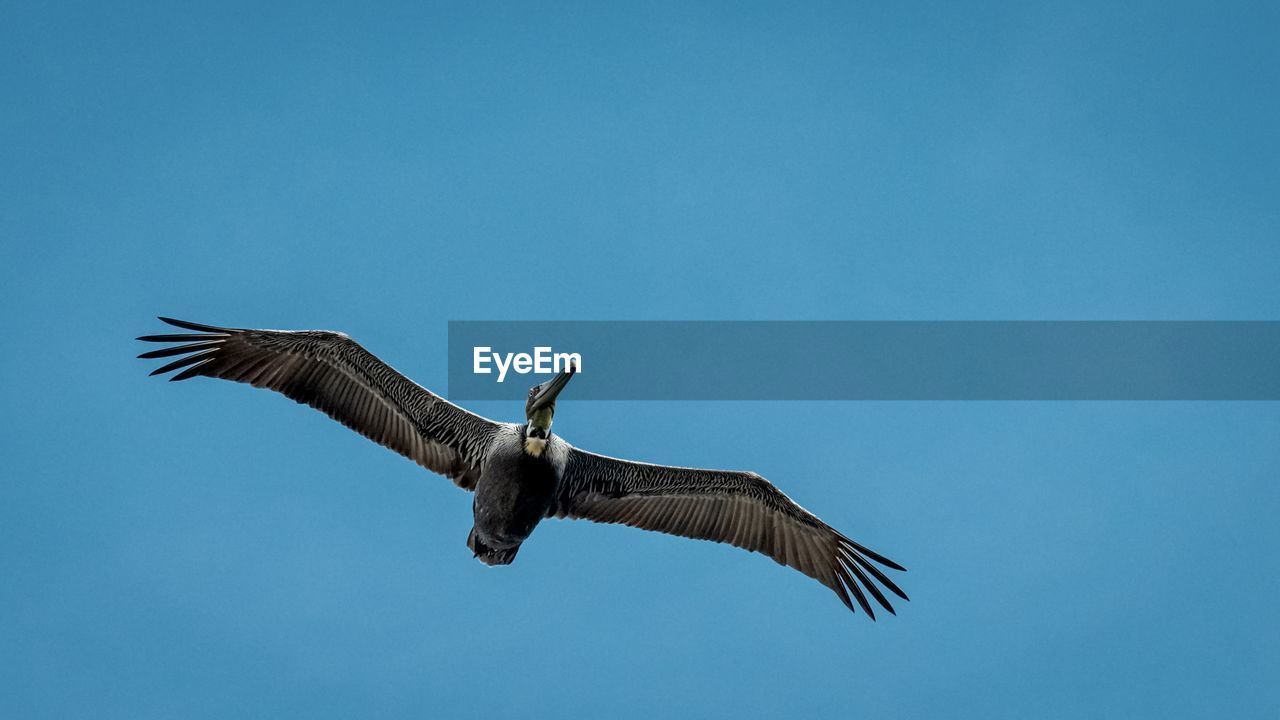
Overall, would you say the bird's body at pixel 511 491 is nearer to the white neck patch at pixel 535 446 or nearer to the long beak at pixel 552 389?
the white neck patch at pixel 535 446

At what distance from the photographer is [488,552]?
18031 millimetres

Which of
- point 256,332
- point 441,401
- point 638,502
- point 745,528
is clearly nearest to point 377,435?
point 441,401

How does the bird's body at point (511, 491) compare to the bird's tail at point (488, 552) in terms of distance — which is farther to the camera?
the bird's tail at point (488, 552)

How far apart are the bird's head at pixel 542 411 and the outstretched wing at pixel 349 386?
2.94ft

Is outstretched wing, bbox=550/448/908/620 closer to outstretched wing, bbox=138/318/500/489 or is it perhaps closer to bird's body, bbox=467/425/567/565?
bird's body, bbox=467/425/567/565

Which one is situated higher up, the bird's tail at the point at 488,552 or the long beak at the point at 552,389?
the long beak at the point at 552,389

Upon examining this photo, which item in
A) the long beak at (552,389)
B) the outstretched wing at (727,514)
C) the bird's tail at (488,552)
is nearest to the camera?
the long beak at (552,389)

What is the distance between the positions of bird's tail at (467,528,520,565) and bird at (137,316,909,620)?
0.05 ft

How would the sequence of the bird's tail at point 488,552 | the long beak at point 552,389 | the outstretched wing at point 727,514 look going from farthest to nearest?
the outstretched wing at point 727,514 → the bird's tail at point 488,552 → the long beak at point 552,389

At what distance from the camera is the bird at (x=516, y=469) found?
690 inches

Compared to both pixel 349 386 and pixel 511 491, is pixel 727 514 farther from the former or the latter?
pixel 349 386

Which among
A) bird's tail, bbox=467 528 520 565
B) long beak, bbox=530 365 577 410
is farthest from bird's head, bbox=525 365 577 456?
bird's tail, bbox=467 528 520 565

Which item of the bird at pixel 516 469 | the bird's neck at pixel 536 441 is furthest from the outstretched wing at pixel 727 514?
the bird's neck at pixel 536 441

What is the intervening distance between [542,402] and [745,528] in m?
4.22
